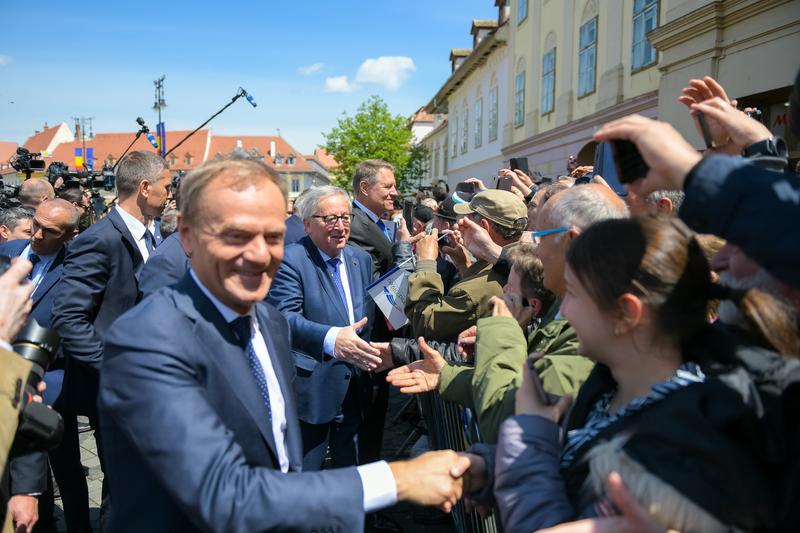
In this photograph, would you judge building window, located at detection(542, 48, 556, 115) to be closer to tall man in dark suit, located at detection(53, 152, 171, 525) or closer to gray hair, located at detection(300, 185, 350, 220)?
gray hair, located at detection(300, 185, 350, 220)

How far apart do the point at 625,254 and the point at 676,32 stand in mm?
9422

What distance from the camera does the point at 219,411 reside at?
163 cm

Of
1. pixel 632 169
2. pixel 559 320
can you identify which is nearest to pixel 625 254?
pixel 632 169

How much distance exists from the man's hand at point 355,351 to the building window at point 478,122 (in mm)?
26051

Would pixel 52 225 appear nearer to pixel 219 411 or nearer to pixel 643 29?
pixel 219 411

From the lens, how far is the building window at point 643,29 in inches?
457

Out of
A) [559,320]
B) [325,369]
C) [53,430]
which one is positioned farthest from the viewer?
[325,369]

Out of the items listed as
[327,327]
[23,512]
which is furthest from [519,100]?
[23,512]

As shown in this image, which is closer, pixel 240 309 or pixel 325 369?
pixel 240 309

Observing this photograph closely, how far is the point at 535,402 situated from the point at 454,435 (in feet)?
5.89

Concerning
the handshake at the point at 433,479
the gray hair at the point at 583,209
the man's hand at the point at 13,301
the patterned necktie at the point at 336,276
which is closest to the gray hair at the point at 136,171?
the patterned necktie at the point at 336,276

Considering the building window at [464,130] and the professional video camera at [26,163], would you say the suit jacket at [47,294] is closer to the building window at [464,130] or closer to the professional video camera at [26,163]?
the professional video camera at [26,163]

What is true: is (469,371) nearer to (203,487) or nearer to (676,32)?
(203,487)

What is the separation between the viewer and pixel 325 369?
369 cm
